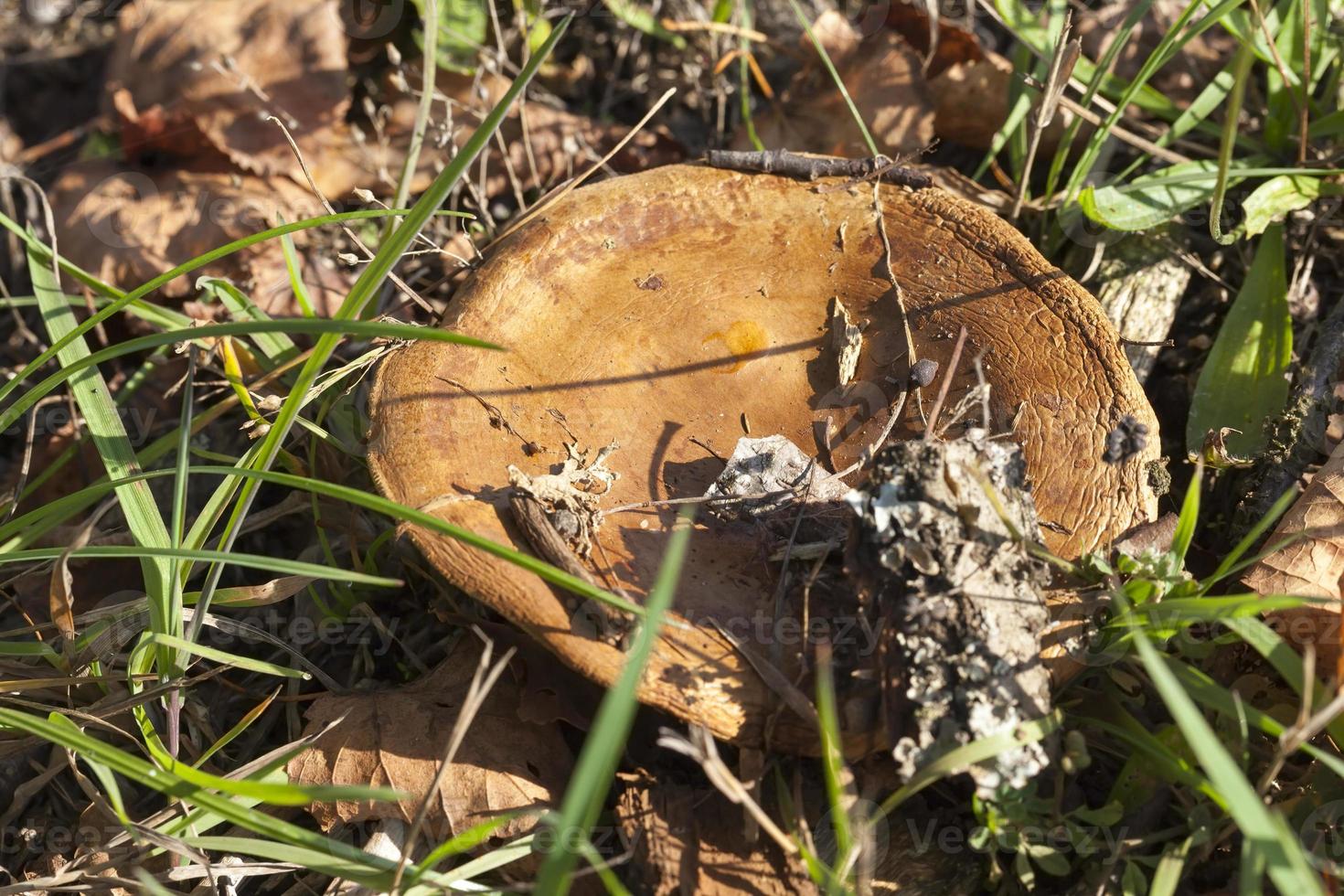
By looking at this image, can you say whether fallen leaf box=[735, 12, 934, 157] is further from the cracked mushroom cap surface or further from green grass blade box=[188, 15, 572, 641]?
green grass blade box=[188, 15, 572, 641]

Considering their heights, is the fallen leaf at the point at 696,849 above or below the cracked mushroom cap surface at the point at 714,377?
below

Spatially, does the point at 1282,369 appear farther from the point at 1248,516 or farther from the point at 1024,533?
the point at 1024,533

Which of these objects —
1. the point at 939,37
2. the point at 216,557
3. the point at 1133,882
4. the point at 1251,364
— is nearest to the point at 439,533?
the point at 216,557

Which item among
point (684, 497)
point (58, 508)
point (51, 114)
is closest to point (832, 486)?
point (684, 497)

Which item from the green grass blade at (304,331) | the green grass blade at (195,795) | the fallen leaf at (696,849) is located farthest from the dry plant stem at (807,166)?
the green grass blade at (195,795)

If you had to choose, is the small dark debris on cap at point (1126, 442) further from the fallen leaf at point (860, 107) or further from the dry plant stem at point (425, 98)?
the dry plant stem at point (425, 98)

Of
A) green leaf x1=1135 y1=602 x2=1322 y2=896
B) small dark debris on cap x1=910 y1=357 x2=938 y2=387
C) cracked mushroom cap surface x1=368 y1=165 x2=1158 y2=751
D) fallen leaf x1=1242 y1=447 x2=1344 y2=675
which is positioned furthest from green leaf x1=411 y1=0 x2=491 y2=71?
green leaf x1=1135 y1=602 x2=1322 y2=896
